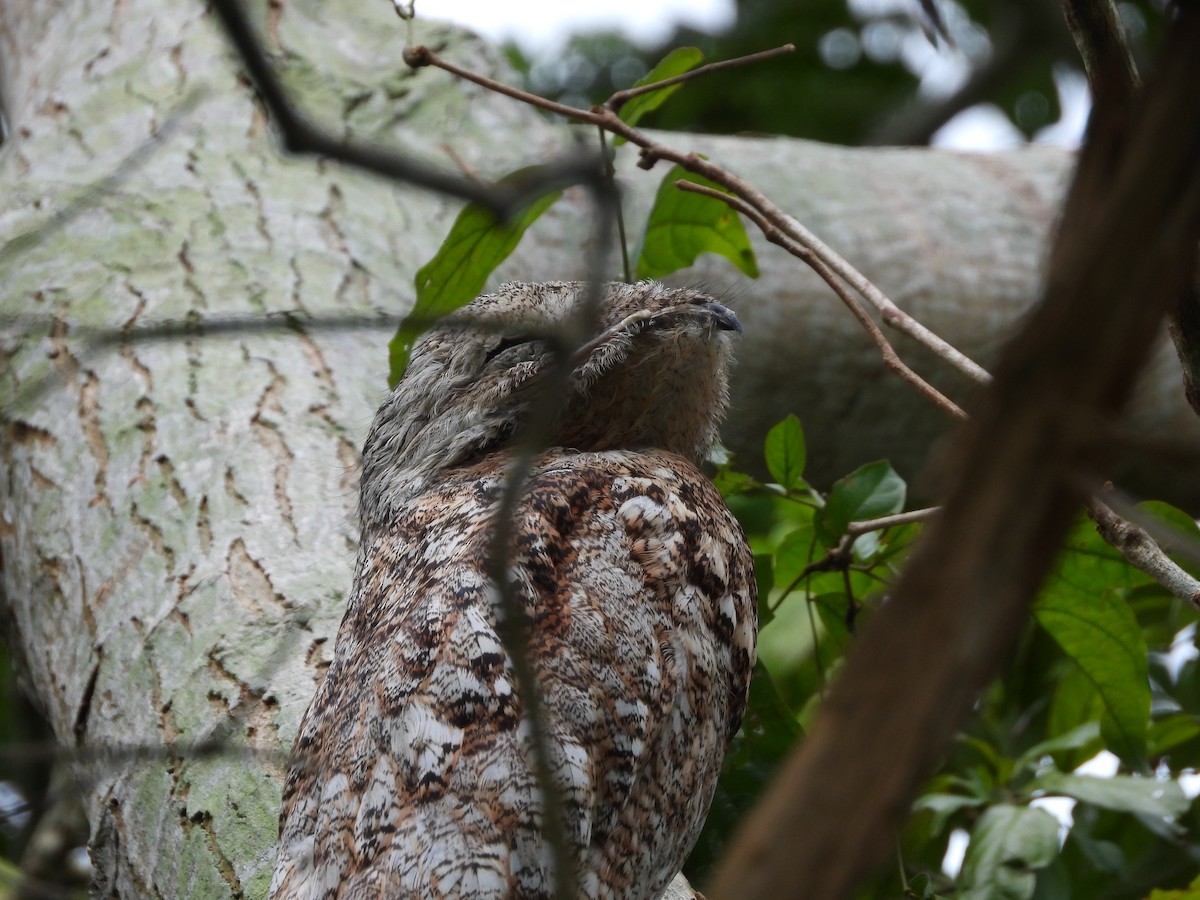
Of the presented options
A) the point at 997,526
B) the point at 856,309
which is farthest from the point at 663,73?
the point at 997,526

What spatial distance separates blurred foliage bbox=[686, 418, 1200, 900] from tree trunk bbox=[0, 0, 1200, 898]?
0.41m

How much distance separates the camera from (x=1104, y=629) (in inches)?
102

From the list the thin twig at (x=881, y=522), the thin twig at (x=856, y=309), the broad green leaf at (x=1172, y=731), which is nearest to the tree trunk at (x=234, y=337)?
the thin twig at (x=881, y=522)

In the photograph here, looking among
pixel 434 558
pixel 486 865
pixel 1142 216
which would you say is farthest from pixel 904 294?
pixel 1142 216

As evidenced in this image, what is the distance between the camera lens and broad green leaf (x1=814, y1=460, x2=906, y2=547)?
2654 millimetres

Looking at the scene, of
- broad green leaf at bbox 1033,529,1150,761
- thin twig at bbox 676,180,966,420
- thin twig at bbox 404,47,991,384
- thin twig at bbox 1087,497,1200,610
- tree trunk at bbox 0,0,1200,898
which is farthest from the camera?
broad green leaf at bbox 1033,529,1150,761

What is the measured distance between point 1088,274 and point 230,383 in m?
2.76

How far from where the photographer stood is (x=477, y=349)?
7.61 feet

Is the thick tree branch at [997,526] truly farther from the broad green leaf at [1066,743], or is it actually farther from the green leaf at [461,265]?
the broad green leaf at [1066,743]

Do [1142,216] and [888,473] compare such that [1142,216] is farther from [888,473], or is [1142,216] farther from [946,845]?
[946,845]

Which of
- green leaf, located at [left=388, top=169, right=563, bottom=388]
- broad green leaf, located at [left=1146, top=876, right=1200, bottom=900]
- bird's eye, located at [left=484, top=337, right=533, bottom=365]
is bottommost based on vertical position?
broad green leaf, located at [left=1146, top=876, right=1200, bottom=900]

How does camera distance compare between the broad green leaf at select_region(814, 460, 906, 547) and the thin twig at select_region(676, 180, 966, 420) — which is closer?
the thin twig at select_region(676, 180, 966, 420)

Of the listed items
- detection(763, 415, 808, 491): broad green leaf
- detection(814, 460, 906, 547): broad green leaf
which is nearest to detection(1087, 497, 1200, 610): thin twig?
detection(814, 460, 906, 547): broad green leaf

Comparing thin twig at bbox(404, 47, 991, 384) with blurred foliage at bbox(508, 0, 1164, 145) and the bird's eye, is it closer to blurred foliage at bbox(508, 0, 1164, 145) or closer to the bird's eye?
the bird's eye
